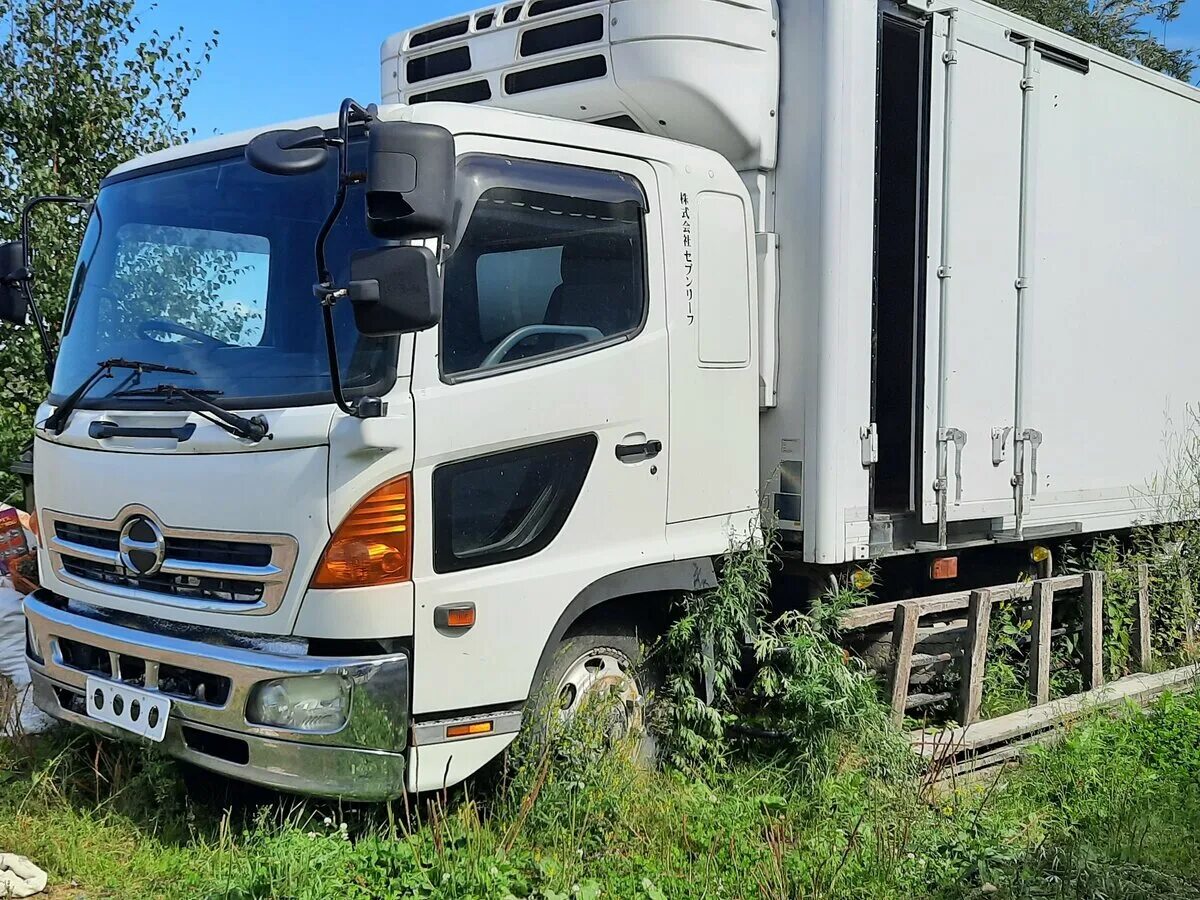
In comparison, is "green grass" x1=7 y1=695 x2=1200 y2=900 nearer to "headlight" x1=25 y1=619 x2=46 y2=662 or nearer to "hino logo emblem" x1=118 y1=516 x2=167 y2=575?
"headlight" x1=25 y1=619 x2=46 y2=662

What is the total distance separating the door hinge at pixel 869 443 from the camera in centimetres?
498

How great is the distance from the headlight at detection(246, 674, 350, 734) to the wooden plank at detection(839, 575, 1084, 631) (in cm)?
227

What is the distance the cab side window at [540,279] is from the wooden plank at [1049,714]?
7.66 ft

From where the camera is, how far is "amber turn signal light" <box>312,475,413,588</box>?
11.8ft

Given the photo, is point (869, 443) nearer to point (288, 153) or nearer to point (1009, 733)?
point (1009, 733)

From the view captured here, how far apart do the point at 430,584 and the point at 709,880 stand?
1.32m

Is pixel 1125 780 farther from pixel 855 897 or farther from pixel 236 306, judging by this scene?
pixel 236 306

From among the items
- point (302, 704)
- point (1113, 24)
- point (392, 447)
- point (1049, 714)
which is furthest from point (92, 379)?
point (1113, 24)

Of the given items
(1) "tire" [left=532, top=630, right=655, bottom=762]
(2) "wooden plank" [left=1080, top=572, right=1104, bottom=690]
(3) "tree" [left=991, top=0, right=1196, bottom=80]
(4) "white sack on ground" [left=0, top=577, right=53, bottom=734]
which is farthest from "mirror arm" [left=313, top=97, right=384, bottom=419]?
(3) "tree" [left=991, top=0, right=1196, bottom=80]

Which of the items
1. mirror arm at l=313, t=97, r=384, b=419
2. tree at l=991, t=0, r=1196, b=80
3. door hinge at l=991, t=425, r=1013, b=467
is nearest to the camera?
mirror arm at l=313, t=97, r=384, b=419

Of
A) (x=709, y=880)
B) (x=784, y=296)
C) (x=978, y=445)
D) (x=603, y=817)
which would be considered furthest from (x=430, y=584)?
(x=978, y=445)

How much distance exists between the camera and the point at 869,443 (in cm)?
500

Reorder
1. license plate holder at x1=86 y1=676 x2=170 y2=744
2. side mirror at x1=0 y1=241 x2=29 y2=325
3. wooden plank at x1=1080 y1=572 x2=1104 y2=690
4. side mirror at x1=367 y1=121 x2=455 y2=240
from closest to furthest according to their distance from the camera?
1. side mirror at x1=367 y1=121 x2=455 y2=240
2. license plate holder at x1=86 y1=676 x2=170 y2=744
3. side mirror at x1=0 y1=241 x2=29 y2=325
4. wooden plank at x1=1080 y1=572 x2=1104 y2=690

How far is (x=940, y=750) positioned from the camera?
5.01 m
